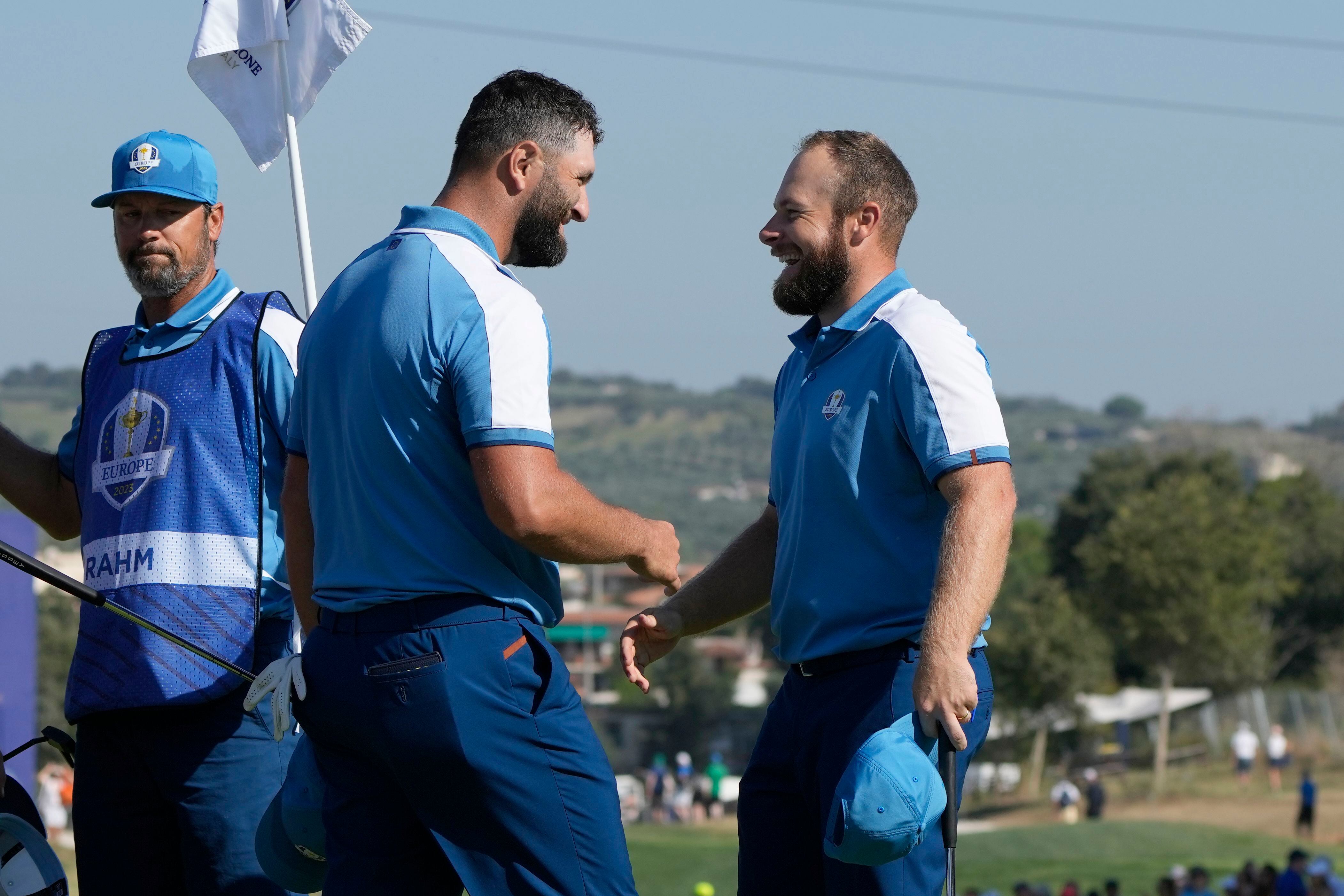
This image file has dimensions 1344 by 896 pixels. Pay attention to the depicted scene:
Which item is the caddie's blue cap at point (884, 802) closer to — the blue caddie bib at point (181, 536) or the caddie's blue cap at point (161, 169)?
the blue caddie bib at point (181, 536)

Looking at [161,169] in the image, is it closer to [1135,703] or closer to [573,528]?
[573,528]

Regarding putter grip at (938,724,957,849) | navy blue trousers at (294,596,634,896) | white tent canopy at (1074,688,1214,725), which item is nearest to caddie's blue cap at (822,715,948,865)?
putter grip at (938,724,957,849)

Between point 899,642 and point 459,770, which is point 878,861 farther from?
point 459,770

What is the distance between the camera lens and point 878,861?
12.1 ft

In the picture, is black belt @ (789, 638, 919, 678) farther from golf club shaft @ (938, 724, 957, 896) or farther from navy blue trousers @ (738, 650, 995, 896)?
golf club shaft @ (938, 724, 957, 896)

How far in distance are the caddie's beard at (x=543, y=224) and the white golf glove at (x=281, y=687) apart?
1.01m

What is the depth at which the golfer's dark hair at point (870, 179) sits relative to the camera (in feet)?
13.8

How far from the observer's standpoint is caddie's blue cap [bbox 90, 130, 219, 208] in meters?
4.38

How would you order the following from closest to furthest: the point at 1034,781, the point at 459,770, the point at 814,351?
the point at 459,770
the point at 814,351
the point at 1034,781

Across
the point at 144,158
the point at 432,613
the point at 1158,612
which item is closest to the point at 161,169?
the point at 144,158

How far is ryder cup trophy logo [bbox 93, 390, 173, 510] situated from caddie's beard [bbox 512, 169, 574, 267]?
111cm

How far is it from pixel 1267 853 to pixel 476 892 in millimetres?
32101

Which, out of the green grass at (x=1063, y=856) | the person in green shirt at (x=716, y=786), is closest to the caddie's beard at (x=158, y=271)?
the green grass at (x=1063, y=856)

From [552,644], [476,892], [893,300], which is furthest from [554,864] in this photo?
[893,300]
